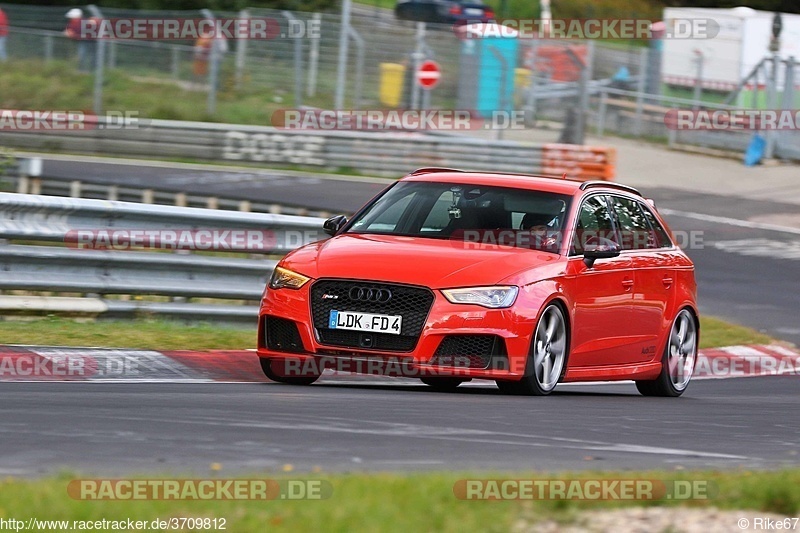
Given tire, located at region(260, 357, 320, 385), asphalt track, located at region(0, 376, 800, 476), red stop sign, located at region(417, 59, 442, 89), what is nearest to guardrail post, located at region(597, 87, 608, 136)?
red stop sign, located at region(417, 59, 442, 89)

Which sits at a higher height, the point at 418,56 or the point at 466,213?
the point at 466,213

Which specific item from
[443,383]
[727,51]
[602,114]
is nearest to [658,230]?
[443,383]

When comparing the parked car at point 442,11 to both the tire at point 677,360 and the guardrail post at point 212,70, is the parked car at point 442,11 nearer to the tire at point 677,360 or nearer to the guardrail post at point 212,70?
the guardrail post at point 212,70

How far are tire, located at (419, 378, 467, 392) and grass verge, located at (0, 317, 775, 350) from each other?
2066 mm

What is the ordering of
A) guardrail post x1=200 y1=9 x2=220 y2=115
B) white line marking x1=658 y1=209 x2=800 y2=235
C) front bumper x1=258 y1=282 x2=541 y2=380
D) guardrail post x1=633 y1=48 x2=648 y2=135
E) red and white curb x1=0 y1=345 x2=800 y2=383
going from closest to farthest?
1. front bumper x1=258 y1=282 x2=541 y2=380
2. red and white curb x1=0 y1=345 x2=800 y2=383
3. white line marking x1=658 y1=209 x2=800 y2=235
4. guardrail post x1=200 y1=9 x2=220 y2=115
5. guardrail post x1=633 y1=48 x2=648 y2=135

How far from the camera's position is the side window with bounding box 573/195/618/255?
10.5 meters

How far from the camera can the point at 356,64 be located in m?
31.0

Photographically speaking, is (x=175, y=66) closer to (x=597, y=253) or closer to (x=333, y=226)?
(x=333, y=226)

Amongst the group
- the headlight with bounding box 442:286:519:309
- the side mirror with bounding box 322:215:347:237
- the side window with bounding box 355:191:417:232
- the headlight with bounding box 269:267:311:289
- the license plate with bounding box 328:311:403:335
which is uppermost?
the side window with bounding box 355:191:417:232

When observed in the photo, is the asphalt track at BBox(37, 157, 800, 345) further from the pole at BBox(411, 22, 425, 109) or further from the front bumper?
the front bumper

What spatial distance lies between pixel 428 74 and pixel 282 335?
21149mm

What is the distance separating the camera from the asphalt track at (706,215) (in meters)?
→ 18.3

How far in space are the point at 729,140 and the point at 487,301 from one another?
25.3 metres

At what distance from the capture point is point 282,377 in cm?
995
